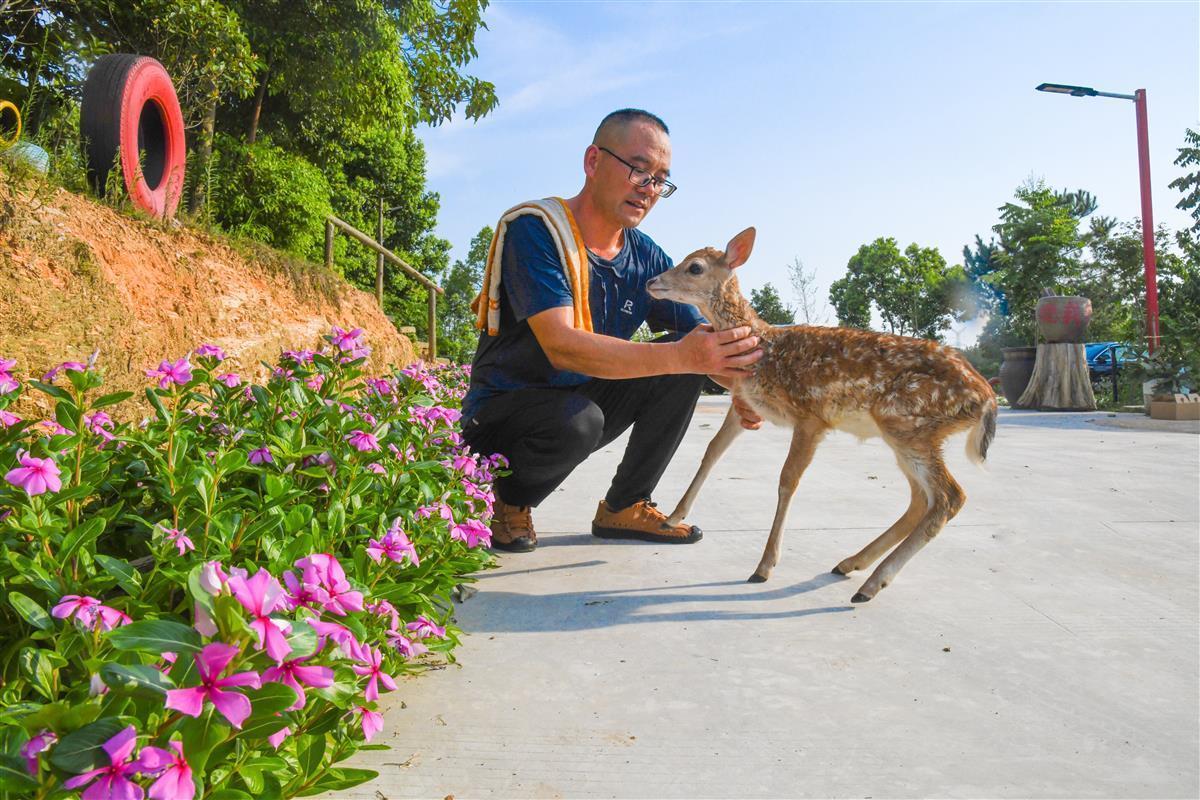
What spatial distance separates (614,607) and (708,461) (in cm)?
150

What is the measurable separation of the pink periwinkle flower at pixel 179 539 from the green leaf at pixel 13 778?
529 mm

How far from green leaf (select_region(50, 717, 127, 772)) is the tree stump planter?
16054 millimetres

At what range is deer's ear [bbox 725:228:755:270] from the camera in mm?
4387

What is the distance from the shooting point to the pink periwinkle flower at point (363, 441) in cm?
224

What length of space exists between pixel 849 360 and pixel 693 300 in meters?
1.04

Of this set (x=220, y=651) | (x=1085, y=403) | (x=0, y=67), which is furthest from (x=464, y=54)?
(x=220, y=651)

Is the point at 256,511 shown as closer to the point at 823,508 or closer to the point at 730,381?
the point at 730,381

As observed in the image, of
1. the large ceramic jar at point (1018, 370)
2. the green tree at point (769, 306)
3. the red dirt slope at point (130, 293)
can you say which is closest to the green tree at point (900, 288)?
the green tree at point (769, 306)

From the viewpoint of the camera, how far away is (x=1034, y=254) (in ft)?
132

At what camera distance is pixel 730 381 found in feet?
13.2

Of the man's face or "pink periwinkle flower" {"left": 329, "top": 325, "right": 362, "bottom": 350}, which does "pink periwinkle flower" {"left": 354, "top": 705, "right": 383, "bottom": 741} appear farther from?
the man's face

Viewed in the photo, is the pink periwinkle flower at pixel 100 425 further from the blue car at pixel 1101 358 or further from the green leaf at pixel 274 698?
the blue car at pixel 1101 358

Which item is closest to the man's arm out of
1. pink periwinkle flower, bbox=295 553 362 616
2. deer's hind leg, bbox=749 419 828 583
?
deer's hind leg, bbox=749 419 828 583

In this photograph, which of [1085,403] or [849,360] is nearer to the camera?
[849,360]
